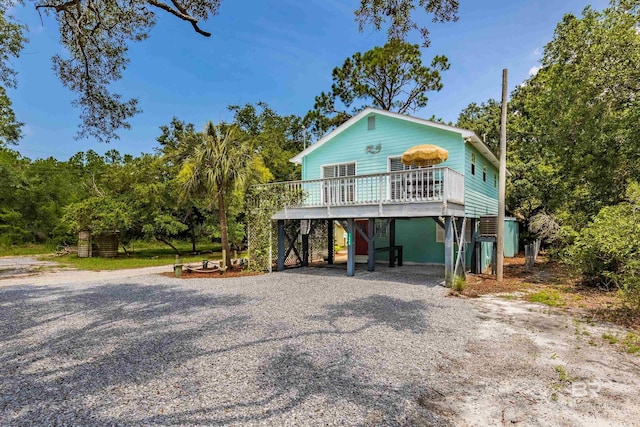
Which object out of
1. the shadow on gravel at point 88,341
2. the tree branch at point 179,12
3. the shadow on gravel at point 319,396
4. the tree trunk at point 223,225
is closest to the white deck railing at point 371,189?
the tree trunk at point 223,225

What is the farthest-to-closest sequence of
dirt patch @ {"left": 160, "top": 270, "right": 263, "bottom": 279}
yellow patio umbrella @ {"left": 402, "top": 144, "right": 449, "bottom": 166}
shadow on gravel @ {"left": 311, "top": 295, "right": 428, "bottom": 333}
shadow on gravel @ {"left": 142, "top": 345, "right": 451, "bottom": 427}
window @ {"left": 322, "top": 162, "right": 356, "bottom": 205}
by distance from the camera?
dirt patch @ {"left": 160, "top": 270, "right": 263, "bottom": 279} → window @ {"left": 322, "top": 162, "right": 356, "bottom": 205} → yellow patio umbrella @ {"left": 402, "top": 144, "right": 449, "bottom": 166} → shadow on gravel @ {"left": 311, "top": 295, "right": 428, "bottom": 333} → shadow on gravel @ {"left": 142, "top": 345, "right": 451, "bottom": 427}

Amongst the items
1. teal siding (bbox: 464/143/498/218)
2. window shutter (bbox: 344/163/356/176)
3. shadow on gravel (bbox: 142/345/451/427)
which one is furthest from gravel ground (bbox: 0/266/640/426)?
window shutter (bbox: 344/163/356/176)

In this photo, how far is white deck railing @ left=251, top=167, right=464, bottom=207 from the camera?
1007 centimetres

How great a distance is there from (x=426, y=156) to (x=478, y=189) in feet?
13.3

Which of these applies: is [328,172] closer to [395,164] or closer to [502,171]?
[395,164]

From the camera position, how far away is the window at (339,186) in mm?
11155

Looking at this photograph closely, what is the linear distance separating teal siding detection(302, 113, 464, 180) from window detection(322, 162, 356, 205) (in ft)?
0.82

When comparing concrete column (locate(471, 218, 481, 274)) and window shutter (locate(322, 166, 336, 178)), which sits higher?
window shutter (locate(322, 166, 336, 178))

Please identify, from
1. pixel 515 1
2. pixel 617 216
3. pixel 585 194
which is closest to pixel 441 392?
pixel 617 216

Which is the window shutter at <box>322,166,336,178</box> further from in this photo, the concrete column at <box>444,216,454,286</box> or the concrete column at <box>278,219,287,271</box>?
the concrete column at <box>444,216,454,286</box>

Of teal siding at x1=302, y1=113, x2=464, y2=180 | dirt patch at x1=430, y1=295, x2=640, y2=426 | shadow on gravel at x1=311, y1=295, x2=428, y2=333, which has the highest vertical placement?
teal siding at x1=302, y1=113, x2=464, y2=180

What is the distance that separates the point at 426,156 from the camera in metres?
10.7

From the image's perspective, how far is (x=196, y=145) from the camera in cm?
1199

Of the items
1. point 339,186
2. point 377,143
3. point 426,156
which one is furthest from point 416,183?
point 377,143
